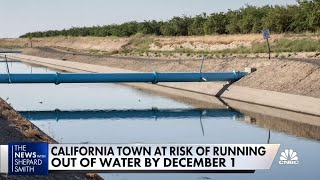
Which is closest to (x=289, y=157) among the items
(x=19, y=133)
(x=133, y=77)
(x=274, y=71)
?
(x=19, y=133)

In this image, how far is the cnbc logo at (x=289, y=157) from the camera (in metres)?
22.1

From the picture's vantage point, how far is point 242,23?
108m

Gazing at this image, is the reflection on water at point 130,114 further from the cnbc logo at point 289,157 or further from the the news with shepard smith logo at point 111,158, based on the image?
the the news with shepard smith logo at point 111,158

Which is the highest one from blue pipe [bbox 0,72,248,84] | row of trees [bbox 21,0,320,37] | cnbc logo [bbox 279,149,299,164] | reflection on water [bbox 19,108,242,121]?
row of trees [bbox 21,0,320,37]

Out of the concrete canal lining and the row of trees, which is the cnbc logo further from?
the row of trees

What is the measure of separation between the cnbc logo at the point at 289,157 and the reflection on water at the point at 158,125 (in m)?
0.24

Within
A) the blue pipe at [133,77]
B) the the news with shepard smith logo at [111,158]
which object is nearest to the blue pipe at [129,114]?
the blue pipe at [133,77]

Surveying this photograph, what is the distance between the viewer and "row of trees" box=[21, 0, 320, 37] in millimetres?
91312

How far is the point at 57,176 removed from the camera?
51.2 ft

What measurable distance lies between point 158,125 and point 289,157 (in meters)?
10.6

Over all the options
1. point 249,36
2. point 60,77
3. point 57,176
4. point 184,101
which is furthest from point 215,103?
point 249,36

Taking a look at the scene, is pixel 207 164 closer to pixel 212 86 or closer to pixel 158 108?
pixel 158 108

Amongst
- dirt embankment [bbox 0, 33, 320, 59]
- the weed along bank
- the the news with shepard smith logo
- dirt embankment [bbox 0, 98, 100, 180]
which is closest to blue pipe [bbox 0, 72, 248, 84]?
the weed along bank

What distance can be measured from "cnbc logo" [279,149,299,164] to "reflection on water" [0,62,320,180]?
242mm
